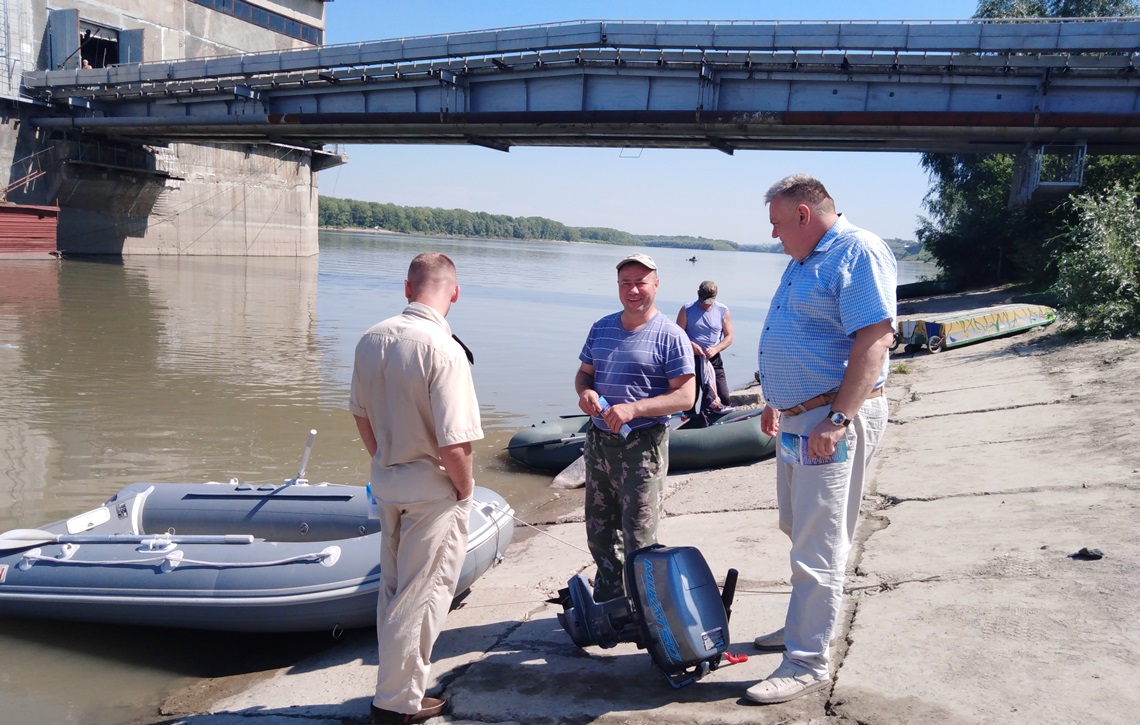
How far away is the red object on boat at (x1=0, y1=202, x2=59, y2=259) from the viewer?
3092 cm

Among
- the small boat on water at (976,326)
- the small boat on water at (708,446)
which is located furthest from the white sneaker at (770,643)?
the small boat on water at (976,326)

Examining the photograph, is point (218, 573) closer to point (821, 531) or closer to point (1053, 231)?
point (821, 531)

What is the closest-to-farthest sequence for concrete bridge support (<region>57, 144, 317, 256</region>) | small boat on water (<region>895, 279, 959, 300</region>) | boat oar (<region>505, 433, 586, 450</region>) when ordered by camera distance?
boat oar (<region>505, 433, 586, 450</region>) < small boat on water (<region>895, 279, 959, 300</region>) < concrete bridge support (<region>57, 144, 317, 256</region>)

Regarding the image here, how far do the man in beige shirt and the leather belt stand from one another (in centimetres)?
119

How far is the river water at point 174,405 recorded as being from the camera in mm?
4855

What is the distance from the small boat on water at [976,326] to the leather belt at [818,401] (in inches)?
439

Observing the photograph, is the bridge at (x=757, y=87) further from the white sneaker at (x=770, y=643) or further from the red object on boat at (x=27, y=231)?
the white sneaker at (x=770, y=643)

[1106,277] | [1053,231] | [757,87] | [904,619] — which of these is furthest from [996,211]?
[904,619]

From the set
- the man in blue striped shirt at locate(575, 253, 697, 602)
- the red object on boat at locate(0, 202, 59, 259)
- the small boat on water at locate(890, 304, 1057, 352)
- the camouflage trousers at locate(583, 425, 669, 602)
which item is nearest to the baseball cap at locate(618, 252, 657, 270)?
the man in blue striped shirt at locate(575, 253, 697, 602)

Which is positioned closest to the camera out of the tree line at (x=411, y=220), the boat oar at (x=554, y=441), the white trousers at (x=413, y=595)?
the white trousers at (x=413, y=595)

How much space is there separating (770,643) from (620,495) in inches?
34.9

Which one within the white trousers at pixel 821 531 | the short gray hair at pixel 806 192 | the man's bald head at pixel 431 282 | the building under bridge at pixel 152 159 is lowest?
the white trousers at pixel 821 531

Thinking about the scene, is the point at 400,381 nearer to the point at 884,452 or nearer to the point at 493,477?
the point at 884,452

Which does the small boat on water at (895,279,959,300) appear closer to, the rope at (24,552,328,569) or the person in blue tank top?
the person in blue tank top
